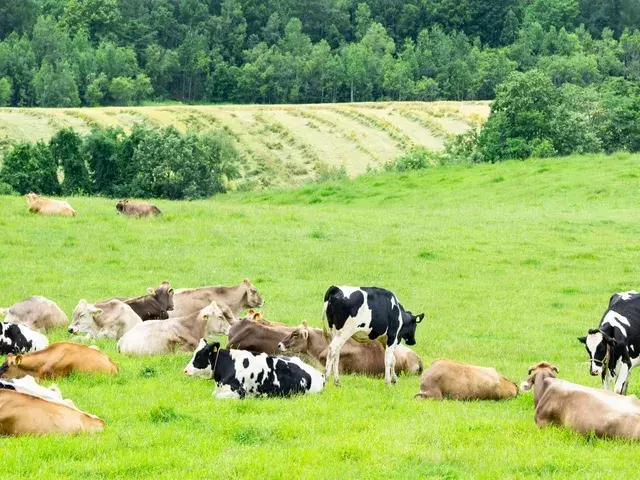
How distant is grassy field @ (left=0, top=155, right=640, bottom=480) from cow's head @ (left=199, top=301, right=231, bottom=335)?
1754 millimetres

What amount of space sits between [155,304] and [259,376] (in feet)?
21.4

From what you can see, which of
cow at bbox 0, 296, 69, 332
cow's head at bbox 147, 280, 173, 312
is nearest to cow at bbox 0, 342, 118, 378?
cow at bbox 0, 296, 69, 332

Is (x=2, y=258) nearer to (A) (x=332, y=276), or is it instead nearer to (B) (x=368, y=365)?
(A) (x=332, y=276)

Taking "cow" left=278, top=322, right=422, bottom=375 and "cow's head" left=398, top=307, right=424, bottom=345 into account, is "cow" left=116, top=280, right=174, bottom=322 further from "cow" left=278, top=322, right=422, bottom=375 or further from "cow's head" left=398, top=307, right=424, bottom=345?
"cow's head" left=398, top=307, right=424, bottom=345

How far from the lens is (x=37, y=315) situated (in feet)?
63.4

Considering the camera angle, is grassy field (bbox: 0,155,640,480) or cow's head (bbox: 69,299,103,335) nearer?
grassy field (bbox: 0,155,640,480)

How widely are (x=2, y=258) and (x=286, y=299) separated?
9.02m

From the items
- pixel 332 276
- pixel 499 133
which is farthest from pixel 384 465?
pixel 499 133

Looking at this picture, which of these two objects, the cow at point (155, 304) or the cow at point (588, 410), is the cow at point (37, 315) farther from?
the cow at point (588, 410)

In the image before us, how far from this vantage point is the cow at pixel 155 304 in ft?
65.6

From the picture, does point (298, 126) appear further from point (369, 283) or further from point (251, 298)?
point (251, 298)

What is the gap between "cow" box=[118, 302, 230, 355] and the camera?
57.1 feet

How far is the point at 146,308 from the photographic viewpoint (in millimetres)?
20031

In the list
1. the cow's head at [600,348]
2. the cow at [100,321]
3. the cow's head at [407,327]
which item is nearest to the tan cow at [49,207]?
the cow at [100,321]
